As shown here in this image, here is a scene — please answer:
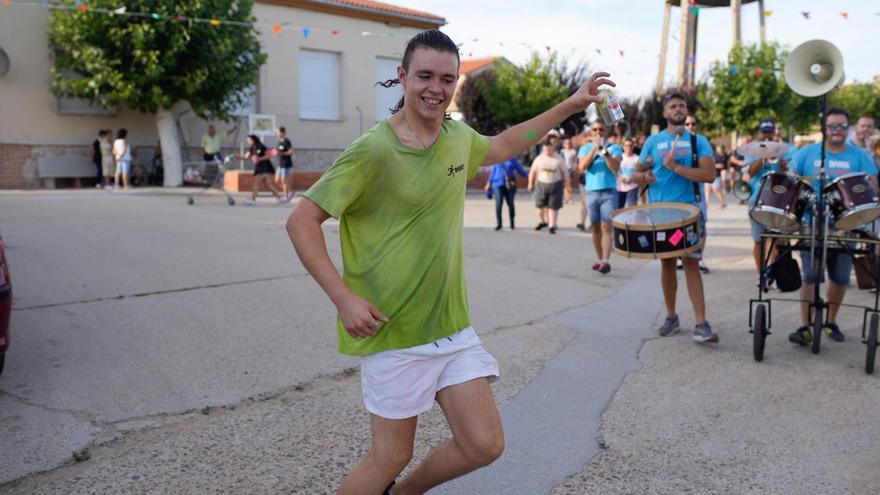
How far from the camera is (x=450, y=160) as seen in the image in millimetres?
2828

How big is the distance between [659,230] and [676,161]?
2.57 feet

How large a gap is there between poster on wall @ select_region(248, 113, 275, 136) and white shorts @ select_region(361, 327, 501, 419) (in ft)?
71.5

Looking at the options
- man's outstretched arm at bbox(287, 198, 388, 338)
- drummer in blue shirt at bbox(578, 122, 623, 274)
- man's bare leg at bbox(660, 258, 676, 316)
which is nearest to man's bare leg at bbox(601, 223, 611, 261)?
drummer in blue shirt at bbox(578, 122, 623, 274)

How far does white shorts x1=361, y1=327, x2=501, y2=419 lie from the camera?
2666mm

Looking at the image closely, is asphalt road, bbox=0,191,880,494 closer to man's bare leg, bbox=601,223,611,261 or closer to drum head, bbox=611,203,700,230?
man's bare leg, bbox=601,223,611,261

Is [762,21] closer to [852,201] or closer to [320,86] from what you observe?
[320,86]

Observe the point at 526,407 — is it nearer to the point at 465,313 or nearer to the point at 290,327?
the point at 465,313

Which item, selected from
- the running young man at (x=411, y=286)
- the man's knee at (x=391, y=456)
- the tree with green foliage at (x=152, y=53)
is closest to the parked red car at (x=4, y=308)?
the running young man at (x=411, y=286)

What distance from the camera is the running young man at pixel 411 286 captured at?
265 cm

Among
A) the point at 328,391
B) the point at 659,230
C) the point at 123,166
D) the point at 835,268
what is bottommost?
the point at 328,391

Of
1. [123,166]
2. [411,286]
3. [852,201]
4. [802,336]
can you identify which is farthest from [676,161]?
[123,166]

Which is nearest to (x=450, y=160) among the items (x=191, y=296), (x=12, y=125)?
(x=191, y=296)

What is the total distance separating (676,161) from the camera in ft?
21.4

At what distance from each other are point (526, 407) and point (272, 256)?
5.78 m
